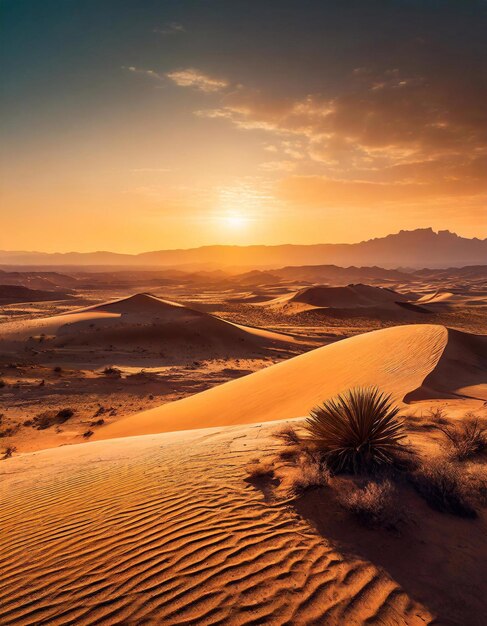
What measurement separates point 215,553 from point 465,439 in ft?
12.7

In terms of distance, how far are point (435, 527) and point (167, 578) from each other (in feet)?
8.25

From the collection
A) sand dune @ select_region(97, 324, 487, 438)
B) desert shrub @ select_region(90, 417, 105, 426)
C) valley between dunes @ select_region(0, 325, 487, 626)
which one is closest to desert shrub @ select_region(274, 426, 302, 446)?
valley between dunes @ select_region(0, 325, 487, 626)

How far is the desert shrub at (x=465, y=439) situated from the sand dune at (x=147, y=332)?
20.3m

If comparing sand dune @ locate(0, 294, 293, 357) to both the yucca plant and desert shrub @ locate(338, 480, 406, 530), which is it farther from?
desert shrub @ locate(338, 480, 406, 530)

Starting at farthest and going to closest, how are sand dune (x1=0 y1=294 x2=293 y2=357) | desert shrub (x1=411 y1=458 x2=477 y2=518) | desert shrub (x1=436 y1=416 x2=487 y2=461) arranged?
sand dune (x1=0 y1=294 x2=293 y2=357), desert shrub (x1=436 y1=416 x2=487 y2=461), desert shrub (x1=411 y1=458 x2=477 y2=518)

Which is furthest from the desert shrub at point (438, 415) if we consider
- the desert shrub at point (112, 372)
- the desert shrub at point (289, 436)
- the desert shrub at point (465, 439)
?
the desert shrub at point (112, 372)

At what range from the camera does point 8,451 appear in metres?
9.47

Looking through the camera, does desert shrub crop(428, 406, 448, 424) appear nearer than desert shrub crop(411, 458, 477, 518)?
No

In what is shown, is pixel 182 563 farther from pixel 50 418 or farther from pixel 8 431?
pixel 50 418

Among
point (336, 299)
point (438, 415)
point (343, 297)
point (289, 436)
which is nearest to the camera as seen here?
point (289, 436)

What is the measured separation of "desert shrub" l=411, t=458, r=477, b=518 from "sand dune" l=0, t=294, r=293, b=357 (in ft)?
70.7

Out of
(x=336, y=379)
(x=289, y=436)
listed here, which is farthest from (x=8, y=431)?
(x=336, y=379)

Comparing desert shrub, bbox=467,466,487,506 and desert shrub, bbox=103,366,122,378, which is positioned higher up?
desert shrub, bbox=467,466,487,506

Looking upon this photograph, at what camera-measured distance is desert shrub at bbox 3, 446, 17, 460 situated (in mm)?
9062
